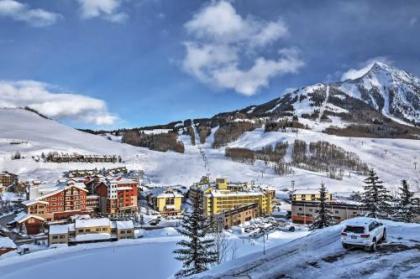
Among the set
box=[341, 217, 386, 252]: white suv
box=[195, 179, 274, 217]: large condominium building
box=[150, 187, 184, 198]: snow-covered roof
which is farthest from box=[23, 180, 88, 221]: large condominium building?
box=[341, 217, 386, 252]: white suv

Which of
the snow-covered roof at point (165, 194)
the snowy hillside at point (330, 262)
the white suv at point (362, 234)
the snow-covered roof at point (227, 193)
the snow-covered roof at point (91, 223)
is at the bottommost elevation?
Result: the snow-covered roof at point (91, 223)

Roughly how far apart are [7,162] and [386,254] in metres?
190

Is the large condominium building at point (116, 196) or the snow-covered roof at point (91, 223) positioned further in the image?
the large condominium building at point (116, 196)

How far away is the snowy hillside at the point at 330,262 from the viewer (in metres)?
15.4

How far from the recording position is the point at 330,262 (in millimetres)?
17062

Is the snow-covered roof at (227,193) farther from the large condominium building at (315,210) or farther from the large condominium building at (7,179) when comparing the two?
the large condominium building at (7,179)

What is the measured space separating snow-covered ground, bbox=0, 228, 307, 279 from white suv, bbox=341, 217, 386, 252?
72.7 ft

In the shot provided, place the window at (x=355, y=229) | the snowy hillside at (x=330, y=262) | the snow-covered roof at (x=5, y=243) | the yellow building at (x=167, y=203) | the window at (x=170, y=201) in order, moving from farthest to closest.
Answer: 1. the window at (x=170, y=201)
2. the yellow building at (x=167, y=203)
3. the snow-covered roof at (x=5, y=243)
4. the window at (x=355, y=229)
5. the snowy hillside at (x=330, y=262)

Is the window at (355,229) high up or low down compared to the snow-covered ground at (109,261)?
up

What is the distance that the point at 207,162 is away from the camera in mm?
198750

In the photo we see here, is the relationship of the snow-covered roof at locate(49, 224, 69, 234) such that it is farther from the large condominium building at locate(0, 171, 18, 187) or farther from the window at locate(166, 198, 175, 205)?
the large condominium building at locate(0, 171, 18, 187)

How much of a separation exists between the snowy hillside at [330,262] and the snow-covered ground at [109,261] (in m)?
20.6

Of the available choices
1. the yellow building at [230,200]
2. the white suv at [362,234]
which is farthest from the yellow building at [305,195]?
the white suv at [362,234]

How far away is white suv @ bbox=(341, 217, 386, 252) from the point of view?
18.0 m
